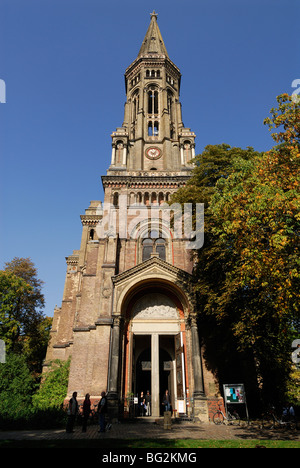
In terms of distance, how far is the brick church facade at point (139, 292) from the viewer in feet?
63.4

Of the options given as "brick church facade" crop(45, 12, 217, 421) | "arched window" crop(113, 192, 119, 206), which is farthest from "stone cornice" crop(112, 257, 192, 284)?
"arched window" crop(113, 192, 119, 206)

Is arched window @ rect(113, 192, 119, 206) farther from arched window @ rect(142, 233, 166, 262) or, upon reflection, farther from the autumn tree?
the autumn tree

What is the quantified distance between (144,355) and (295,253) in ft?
56.9

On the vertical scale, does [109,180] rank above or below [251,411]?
above

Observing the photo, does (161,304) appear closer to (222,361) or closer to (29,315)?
(222,361)

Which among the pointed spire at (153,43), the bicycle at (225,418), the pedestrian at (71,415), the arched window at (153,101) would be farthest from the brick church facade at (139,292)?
the pointed spire at (153,43)

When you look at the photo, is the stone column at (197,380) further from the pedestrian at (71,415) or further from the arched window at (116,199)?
the arched window at (116,199)

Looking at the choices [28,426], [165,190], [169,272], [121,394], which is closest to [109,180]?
[165,190]

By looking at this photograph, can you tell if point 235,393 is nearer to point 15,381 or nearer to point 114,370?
point 114,370

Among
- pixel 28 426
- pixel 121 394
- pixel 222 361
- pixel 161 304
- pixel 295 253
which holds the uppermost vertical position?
pixel 161 304

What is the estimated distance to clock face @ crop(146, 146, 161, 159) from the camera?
1267 inches

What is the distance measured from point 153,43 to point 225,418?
156 ft
